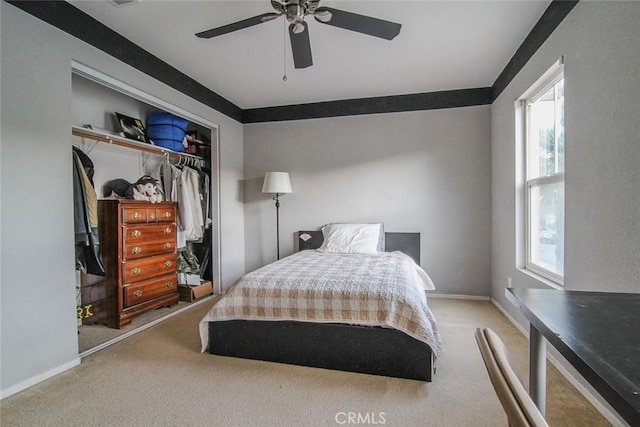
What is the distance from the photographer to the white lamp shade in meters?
3.95

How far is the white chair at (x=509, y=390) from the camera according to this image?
44 centimetres

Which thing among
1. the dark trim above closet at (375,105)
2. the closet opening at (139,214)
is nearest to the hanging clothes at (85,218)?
the closet opening at (139,214)

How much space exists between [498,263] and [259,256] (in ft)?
10.1

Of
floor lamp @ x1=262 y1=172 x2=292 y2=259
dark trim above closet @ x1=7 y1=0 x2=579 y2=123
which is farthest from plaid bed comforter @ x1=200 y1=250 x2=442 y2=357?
dark trim above closet @ x1=7 y1=0 x2=579 y2=123

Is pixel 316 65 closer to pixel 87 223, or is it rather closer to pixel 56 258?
pixel 87 223

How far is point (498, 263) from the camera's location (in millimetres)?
3412

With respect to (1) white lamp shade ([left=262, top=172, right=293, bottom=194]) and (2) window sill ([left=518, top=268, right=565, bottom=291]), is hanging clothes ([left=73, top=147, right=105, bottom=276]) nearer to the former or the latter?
(1) white lamp shade ([left=262, top=172, right=293, bottom=194])

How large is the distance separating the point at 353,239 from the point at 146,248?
2.26 metres

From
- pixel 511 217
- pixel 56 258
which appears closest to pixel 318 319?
pixel 56 258

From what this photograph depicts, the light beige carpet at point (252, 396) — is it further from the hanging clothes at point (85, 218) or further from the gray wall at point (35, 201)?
the hanging clothes at point (85, 218)

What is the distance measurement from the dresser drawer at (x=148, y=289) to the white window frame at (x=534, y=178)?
→ 3.62 m

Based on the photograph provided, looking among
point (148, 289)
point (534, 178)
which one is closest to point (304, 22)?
point (534, 178)

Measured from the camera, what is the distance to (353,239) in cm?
367

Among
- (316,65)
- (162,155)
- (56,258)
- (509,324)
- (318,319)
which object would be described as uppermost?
(316,65)
